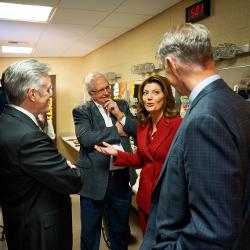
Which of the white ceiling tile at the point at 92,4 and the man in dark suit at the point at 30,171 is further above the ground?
the white ceiling tile at the point at 92,4

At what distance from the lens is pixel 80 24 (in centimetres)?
351

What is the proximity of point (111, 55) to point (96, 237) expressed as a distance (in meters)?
3.10

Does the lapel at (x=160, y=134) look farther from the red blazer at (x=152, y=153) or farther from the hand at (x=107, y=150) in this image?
the hand at (x=107, y=150)

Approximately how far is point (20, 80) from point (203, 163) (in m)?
0.96

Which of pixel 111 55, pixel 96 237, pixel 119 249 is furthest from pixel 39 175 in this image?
pixel 111 55

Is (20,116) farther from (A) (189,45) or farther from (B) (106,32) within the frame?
(B) (106,32)

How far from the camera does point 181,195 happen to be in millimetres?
898

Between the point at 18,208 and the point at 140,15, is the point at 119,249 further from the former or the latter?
the point at 140,15

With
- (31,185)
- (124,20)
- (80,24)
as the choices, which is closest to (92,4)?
(124,20)

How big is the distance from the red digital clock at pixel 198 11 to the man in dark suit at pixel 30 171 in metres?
1.48

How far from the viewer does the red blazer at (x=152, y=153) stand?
5.41ft

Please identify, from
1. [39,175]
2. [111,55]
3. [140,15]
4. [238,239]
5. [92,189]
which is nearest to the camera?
[238,239]

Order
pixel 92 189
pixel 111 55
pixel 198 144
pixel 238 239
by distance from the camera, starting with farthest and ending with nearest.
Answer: pixel 111 55 < pixel 92 189 < pixel 238 239 < pixel 198 144

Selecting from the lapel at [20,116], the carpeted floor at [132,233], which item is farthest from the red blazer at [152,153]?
the carpeted floor at [132,233]
